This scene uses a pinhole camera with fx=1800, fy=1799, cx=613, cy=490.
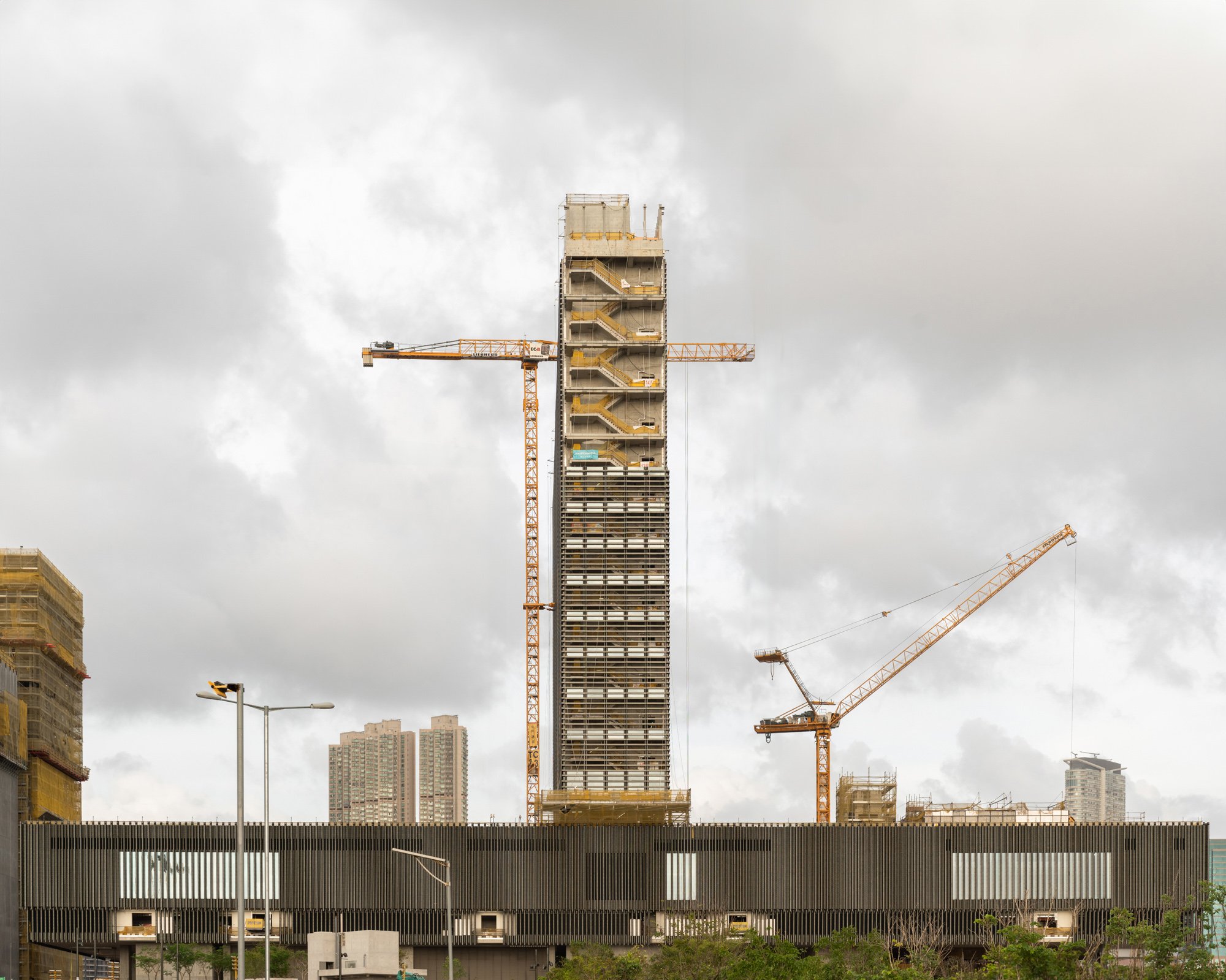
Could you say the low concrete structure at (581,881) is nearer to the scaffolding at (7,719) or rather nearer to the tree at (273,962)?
the tree at (273,962)

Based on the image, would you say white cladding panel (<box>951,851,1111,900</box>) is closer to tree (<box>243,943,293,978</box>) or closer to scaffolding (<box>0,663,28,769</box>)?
tree (<box>243,943,293,978</box>)

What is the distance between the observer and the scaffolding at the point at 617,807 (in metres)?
189

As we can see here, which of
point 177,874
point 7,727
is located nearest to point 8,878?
point 177,874

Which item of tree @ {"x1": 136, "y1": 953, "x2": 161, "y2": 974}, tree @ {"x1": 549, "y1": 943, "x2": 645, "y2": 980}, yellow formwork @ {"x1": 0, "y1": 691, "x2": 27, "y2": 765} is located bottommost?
tree @ {"x1": 136, "y1": 953, "x2": 161, "y2": 974}

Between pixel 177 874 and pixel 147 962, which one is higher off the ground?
pixel 177 874

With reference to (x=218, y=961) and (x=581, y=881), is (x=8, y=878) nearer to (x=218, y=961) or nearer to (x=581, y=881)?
(x=218, y=961)

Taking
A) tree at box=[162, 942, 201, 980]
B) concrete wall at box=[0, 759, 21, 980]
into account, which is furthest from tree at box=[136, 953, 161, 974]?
concrete wall at box=[0, 759, 21, 980]

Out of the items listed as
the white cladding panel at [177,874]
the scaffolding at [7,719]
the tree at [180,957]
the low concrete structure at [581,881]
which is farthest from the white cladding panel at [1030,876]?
the scaffolding at [7,719]

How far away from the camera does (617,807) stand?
19025cm

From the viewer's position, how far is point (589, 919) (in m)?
186

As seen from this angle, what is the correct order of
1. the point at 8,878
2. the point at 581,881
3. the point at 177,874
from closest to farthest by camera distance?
1. the point at 8,878
2. the point at 177,874
3. the point at 581,881

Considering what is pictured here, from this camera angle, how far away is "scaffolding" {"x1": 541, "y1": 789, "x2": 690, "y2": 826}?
18862cm

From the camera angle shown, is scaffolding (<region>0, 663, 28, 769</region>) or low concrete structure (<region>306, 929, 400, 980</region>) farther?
scaffolding (<region>0, 663, 28, 769</region>)

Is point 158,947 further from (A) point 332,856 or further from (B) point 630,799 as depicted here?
(B) point 630,799
